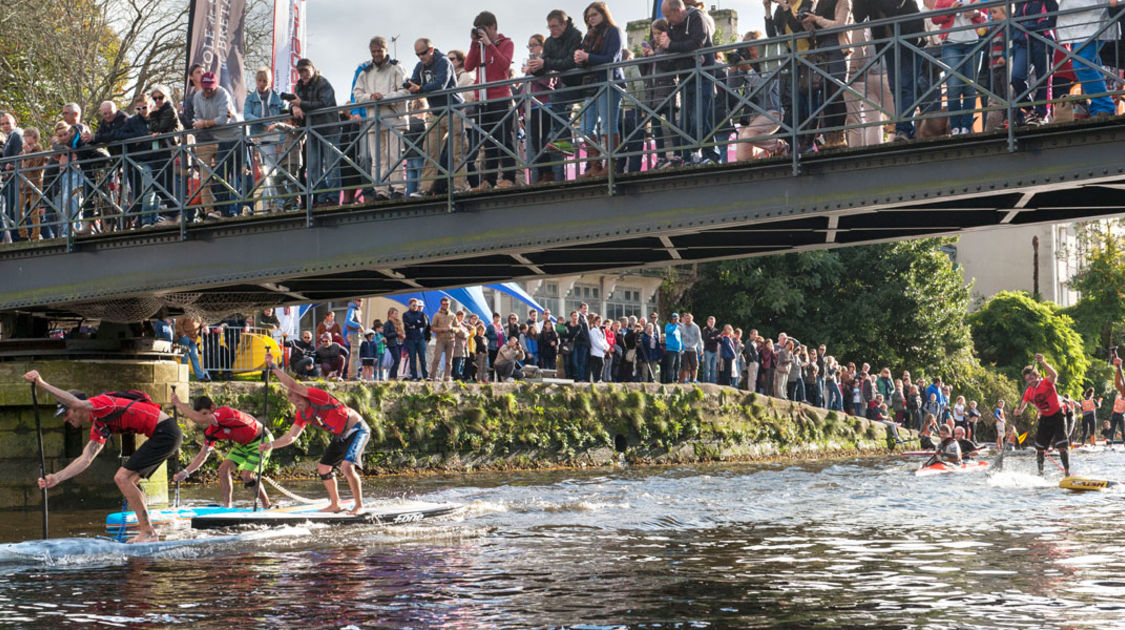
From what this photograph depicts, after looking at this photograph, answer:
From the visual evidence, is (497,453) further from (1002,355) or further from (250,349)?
(1002,355)

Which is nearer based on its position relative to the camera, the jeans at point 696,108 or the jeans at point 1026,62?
the jeans at point 1026,62

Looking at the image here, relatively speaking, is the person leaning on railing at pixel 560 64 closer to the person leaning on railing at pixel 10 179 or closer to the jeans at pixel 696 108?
the jeans at pixel 696 108

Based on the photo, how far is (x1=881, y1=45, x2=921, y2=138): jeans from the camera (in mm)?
13906

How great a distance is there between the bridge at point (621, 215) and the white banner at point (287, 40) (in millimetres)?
7512

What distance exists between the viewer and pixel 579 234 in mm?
15828

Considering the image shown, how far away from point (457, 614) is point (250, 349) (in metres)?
16.1

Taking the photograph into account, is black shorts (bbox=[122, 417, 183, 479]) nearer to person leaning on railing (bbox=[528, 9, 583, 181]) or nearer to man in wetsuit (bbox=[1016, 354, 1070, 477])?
person leaning on railing (bbox=[528, 9, 583, 181])

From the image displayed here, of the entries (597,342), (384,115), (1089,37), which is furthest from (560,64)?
(597,342)

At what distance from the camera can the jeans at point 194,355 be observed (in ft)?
82.6

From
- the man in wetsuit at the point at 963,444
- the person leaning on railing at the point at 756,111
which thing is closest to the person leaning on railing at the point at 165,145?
the person leaning on railing at the point at 756,111

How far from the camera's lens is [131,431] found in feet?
50.6

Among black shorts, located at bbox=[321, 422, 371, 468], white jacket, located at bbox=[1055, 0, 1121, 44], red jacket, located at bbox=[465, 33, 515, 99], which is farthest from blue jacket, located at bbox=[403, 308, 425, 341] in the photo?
white jacket, located at bbox=[1055, 0, 1121, 44]

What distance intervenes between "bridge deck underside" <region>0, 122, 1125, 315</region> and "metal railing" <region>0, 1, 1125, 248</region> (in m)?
0.28

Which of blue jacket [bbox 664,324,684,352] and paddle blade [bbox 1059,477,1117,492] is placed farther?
blue jacket [bbox 664,324,684,352]
